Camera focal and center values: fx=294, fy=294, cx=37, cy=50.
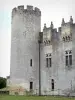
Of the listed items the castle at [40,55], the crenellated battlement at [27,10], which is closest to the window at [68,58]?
the castle at [40,55]

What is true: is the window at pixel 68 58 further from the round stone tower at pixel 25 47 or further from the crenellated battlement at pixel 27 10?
the crenellated battlement at pixel 27 10

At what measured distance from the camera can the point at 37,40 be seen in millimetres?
41656

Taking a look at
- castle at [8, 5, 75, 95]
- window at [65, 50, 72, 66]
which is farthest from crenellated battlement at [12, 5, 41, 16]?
window at [65, 50, 72, 66]

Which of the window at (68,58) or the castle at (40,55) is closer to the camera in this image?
the window at (68,58)

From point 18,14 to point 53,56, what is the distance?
26.7 feet

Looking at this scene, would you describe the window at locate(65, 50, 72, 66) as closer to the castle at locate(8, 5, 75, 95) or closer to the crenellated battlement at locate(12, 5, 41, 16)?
the castle at locate(8, 5, 75, 95)

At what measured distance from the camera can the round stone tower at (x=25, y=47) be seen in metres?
40.0

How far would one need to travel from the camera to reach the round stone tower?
3997 cm

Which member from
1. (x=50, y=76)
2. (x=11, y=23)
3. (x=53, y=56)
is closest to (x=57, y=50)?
(x=53, y=56)

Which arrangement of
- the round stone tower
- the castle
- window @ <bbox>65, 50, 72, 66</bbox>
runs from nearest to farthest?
window @ <bbox>65, 50, 72, 66</bbox> → the castle → the round stone tower

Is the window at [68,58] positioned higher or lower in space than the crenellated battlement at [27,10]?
lower

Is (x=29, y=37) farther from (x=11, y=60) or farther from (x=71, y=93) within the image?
(x=71, y=93)

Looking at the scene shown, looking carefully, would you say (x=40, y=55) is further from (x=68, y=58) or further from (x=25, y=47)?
(x=68, y=58)

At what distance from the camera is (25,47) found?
40.5 meters
